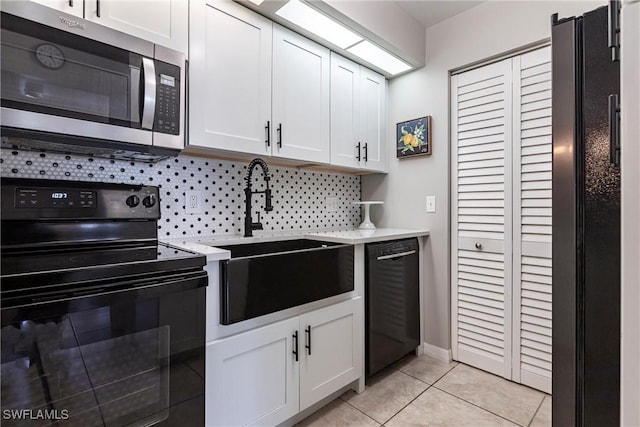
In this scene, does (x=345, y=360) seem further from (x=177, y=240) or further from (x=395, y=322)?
(x=177, y=240)

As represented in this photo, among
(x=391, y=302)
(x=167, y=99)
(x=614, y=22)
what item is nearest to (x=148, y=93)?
(x=167, y=99)

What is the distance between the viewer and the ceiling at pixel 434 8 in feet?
6.90

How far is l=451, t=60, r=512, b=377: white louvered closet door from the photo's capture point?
202 cm

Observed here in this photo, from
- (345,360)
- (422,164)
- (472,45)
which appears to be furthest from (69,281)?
(472,45)

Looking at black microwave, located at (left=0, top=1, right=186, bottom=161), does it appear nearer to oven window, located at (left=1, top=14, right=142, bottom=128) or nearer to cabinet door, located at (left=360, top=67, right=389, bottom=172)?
oven window, located at (left=1, top=14, right=142, bottom=128)

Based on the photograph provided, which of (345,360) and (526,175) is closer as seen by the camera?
(345,360)

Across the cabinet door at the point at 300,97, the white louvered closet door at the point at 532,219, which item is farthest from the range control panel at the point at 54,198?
the white louvered closet door at the point at 532,219

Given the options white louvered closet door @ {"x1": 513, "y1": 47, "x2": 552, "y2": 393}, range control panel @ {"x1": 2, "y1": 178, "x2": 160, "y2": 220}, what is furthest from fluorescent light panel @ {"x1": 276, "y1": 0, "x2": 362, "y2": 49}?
range control panel @ {"x1": 2, "y1": 178, "x2": 160, "y2": 220}

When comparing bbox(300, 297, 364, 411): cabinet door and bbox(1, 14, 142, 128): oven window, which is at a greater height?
bbox(1, 14, 142, 128): oven window

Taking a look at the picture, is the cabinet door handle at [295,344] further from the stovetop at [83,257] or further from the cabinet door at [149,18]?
the cabinet door at [149,18]

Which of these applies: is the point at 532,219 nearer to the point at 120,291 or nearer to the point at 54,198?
the point at 120,291

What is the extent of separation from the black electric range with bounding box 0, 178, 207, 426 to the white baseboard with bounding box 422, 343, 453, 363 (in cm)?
172

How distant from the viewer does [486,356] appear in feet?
6.94

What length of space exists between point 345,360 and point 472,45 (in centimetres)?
216
